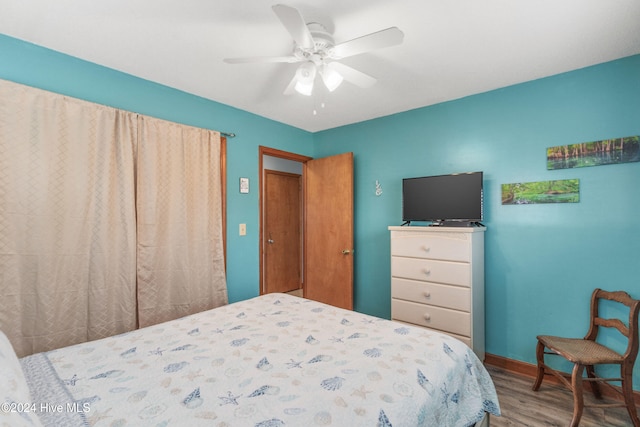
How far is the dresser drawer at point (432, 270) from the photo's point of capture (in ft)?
7.89

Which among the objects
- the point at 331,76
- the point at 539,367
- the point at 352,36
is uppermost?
the point at 352,36

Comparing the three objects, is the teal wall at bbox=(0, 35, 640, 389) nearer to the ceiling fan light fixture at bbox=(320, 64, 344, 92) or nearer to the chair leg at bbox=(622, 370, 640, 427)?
the chair leg at bbox=(622, 370, 640, 427)

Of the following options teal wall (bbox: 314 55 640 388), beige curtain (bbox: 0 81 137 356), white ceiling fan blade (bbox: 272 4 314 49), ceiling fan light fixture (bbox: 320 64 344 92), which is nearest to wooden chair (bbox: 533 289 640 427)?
teal wall (bbox: 314 55 640 388)

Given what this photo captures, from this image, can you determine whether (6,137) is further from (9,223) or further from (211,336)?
(211,336)

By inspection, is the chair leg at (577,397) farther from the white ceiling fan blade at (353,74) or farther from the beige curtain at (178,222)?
the beige curtain at (178,222)

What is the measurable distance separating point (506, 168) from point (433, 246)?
945mm

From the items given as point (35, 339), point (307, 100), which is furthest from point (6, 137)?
point (307, 100)

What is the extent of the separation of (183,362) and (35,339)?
1.27m

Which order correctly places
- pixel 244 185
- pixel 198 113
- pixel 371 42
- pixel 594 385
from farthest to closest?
pixel 244 185
pixel 198 113
pixel 594 385
pixel 371 42

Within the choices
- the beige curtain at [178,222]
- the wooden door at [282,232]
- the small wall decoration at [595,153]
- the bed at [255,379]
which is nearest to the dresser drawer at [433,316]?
the bed at [255,379]

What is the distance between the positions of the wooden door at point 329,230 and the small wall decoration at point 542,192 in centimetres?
155

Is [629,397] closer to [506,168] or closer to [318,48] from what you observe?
[506,168]

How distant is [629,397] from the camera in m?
1.83

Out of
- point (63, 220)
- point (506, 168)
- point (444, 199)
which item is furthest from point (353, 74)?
point (63, 220)
